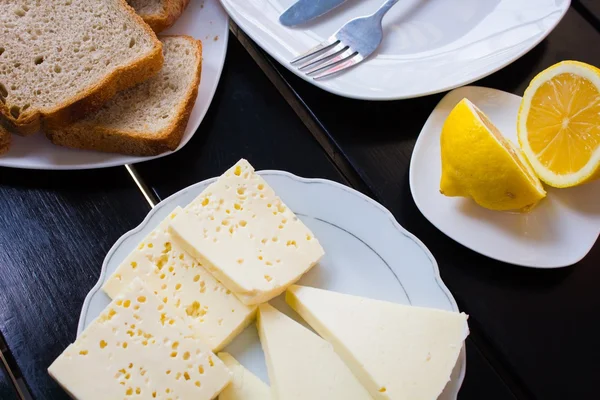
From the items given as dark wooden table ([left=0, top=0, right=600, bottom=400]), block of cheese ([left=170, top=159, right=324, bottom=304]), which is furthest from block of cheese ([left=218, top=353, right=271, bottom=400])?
dark wooden table ([left=0, top=0, right=600, bottom=400])

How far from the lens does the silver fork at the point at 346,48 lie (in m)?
1.28

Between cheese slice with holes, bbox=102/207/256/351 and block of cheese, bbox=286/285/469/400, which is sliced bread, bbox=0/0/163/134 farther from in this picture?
block of cheese, bbox=286/285/469/400

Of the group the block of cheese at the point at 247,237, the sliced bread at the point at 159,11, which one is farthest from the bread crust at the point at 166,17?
the block of cheese at the point at 247,237

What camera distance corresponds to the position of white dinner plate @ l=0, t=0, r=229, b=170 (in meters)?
1.19

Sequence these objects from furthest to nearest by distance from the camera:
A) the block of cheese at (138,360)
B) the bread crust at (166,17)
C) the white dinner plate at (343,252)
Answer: the bread crust at (166,17)
the white dinner plate at (343,252)
the block of cheese at (138,360)

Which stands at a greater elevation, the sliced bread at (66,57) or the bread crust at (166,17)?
the sliced bread at (66,57)

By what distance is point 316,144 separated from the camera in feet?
4.14

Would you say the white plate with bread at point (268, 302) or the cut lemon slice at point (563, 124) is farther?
the cut lemon slice at point (563, 124)

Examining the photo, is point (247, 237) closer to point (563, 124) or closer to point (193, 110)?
point (193, 110)

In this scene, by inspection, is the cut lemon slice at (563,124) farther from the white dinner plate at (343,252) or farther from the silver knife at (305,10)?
the silver knife at (305,10)

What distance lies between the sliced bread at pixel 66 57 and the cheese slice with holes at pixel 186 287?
0.37 meters

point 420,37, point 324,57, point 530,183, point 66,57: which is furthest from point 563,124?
point 66,57

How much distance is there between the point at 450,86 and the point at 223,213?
21.7 inches

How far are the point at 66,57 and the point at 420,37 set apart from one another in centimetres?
79
